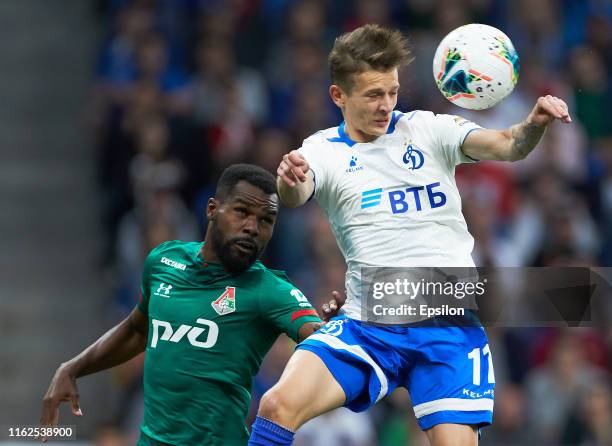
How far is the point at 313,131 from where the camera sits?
1233 cm

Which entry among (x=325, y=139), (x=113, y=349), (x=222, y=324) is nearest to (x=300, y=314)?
(x=222, y=324)

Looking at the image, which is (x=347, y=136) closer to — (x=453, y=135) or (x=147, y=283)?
(x=453, y=135)

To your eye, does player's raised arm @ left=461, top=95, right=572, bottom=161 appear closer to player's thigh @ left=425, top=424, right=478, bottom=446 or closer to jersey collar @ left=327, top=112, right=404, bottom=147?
jersey collar @ left=327, top=112, right=404, bottom=147

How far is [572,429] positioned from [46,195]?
6165 mm

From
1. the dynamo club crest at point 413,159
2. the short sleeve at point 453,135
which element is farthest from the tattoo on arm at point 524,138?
the dynamo club crest at point 413,159

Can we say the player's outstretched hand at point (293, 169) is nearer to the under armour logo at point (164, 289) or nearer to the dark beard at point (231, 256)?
the dark beard at point (231, 256)

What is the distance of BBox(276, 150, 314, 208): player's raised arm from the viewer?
5738 millimetres

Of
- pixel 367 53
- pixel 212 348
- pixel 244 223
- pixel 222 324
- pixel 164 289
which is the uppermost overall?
pixel 367 53

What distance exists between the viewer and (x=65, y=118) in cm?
1412

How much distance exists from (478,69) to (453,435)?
5.73 ft

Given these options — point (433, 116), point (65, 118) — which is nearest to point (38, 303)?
point (65, 118)

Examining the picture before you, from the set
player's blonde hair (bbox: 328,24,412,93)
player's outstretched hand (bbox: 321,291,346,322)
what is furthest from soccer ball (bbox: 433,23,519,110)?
player's outstretched hand (bbox: 321,291,346,322)

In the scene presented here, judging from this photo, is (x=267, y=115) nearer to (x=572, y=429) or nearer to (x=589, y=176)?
(x=589, y=176)

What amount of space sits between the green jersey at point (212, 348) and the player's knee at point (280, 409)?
0.60 m
